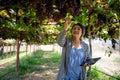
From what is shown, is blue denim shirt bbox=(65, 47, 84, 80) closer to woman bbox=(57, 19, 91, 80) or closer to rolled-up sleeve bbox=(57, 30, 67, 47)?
woman bbox=(57, 19, 91, 80)

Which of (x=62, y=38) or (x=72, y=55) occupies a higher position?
(x=62, y=38)

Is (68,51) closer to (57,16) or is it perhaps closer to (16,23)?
(57,16)

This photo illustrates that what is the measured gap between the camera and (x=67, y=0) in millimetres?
3141

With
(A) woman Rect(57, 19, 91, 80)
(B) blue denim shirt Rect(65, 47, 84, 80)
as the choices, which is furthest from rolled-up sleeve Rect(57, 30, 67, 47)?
(B) blue denim shirt Rect(65, 47, 84, 80)

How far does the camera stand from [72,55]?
4.23 metres

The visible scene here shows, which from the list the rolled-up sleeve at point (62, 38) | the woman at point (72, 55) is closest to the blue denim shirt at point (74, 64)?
the woman at point (72, 55)

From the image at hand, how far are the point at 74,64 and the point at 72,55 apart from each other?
5.1 inches

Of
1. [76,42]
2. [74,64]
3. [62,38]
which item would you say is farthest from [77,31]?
[74,64]

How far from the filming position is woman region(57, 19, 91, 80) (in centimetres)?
419

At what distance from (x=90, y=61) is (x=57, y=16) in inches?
30.1

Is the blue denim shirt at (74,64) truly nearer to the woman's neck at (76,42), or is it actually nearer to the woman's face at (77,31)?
the woman's neck at (76,42)

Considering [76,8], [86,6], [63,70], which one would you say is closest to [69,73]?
[63,70]

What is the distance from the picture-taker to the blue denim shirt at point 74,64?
4184mm

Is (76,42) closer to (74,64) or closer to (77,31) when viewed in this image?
(77,31)
